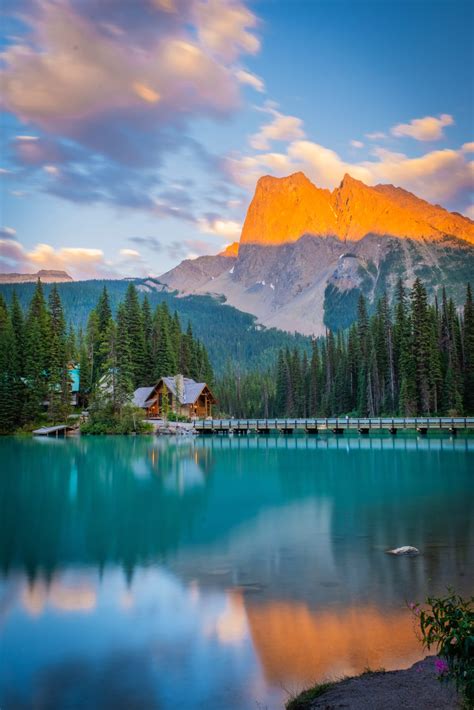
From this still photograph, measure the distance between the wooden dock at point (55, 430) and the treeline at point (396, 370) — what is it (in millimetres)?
38680

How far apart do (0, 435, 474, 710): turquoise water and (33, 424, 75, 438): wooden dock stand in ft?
119

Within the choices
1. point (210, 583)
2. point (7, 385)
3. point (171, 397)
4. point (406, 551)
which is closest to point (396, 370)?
point (171, 397)

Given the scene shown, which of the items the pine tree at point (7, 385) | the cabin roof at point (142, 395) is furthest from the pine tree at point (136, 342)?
the pine tree at point (7, 385)

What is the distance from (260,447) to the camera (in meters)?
56.8

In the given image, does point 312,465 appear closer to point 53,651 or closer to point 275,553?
point 275,553

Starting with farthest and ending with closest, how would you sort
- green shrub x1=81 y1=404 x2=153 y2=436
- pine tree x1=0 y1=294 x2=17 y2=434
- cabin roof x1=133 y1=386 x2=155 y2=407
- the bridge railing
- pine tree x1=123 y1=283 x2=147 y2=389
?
pine tree x1=123 y1=283 x2=147 y2=389 → cabin roof x1=133 y1=386 x2=155 y2=407 → green shrub x1=81 y1=404 x2=153 y2=436 → pine tree x1=0 y1=294 x2=17 y2=434 → the bridge railing

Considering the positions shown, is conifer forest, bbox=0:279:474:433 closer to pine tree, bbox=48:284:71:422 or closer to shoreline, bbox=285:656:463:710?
pine tree, bbox=48:284:71:422

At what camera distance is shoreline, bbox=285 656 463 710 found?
25.0ft

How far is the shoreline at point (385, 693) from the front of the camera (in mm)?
7613

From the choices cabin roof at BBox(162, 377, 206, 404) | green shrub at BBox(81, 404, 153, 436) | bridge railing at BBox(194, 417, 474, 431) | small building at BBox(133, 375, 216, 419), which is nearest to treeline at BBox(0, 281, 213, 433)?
green shrub at BBox(81, 404, 153, 436)

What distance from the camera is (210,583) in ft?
46.3

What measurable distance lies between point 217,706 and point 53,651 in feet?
11.4

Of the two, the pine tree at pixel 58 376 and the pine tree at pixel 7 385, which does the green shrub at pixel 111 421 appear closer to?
the pine tree at pixel 58 376

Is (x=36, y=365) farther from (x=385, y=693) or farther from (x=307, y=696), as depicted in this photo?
(x=385, y=693)
